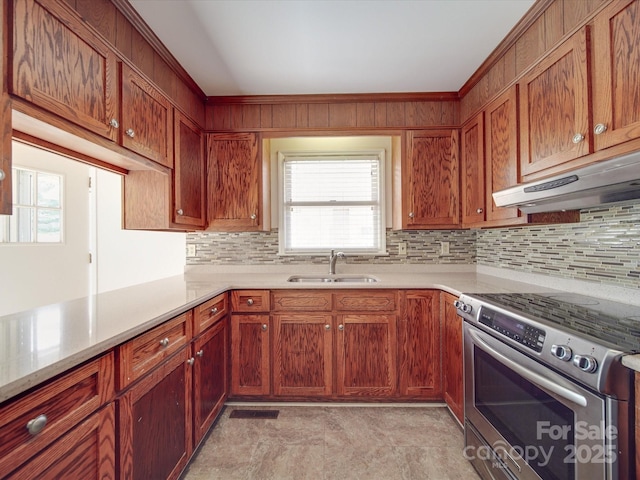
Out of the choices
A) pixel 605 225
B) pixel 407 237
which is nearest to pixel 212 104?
pixel 407 237

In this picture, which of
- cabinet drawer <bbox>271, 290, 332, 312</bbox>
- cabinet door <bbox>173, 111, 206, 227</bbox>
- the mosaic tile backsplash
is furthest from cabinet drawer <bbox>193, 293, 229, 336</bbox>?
the mosaic tile backsplash

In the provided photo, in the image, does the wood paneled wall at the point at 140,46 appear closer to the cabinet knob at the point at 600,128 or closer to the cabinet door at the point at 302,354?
the cabinet door at the point at 302,354

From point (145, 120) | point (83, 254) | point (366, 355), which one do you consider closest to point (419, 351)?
point (366, 355)

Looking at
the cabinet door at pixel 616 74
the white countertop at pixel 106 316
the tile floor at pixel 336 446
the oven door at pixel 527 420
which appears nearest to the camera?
the white countertop at pixel 106 316

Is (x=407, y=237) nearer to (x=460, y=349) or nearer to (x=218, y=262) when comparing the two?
(x=460, y=349)

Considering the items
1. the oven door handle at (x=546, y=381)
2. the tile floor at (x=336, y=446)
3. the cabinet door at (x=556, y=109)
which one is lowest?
the tile floor at (x=336, y=446)

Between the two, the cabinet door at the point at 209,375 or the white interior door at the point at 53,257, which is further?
the white interior door at the point at 53,257

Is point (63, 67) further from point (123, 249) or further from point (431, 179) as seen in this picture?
point (431, 179)

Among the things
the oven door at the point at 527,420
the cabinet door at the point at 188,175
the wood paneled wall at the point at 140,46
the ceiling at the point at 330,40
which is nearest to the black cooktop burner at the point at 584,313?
A: the oven door at the point at 527,420

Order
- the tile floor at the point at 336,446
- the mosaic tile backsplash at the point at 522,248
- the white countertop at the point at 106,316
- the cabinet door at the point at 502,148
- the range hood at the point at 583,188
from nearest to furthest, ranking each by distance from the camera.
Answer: the white countertop at the point at 106,316
the range hood at the point at 583,188
the mosaic tile backsplash at the point at 522,248
the tile floor at the point at 336,446
the cabinet door at the point at 502,148

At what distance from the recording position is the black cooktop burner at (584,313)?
0.97 m

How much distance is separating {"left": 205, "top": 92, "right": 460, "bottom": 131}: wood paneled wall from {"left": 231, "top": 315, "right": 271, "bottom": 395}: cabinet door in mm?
1501

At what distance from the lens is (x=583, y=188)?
1.18 m

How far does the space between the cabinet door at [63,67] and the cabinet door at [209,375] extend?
1.17 m
